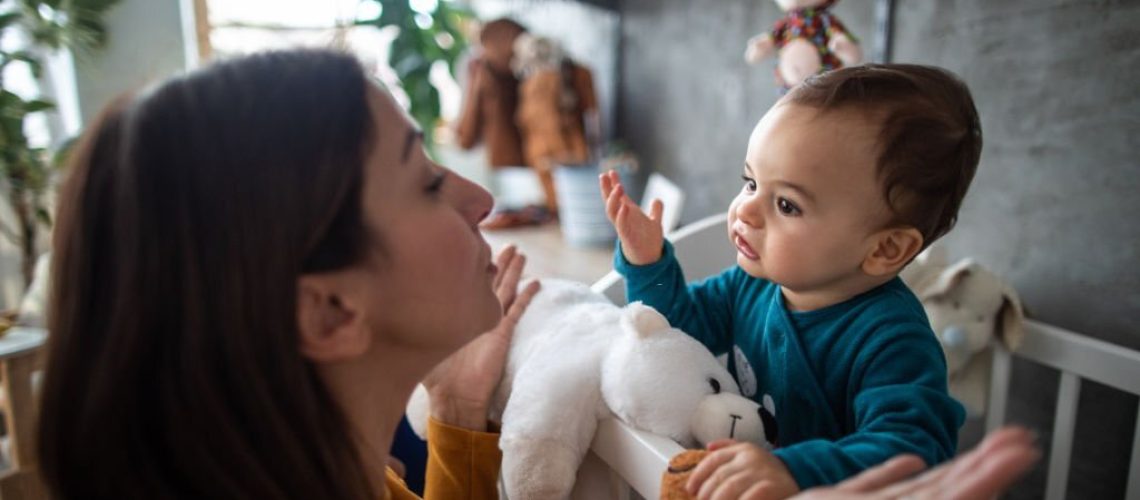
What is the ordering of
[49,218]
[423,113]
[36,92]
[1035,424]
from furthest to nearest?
[423,113]
[36,92]
[49,218]
[1035,424]

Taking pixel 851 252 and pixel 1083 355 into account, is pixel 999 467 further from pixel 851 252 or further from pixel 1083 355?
pixel 1083 355

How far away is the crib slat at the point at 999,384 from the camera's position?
1.06m

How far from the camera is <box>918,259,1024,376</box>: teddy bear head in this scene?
0.99 m

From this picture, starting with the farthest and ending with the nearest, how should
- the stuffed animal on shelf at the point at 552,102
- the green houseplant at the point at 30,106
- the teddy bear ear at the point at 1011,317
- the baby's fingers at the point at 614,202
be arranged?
the stuffed animal on shelf at the point at 552,102 < the green houseplant at the point at 30,106 < the teddy bear ear at the point at 1011,317 < the baby's fingers at the point at 614,202

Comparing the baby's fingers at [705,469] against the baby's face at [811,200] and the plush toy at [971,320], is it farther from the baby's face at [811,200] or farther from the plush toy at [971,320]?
the plush toy at [971,320]

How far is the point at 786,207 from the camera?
2.15 feet

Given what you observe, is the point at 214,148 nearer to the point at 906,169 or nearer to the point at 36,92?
the point at 906,169

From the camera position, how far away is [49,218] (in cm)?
168

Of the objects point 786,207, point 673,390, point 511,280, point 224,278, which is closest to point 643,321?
point 673,390

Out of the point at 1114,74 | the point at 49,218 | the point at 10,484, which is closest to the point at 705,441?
the point at 1114,74

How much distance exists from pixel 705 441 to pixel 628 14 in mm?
1607

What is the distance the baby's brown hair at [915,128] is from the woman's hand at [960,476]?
0.29 m

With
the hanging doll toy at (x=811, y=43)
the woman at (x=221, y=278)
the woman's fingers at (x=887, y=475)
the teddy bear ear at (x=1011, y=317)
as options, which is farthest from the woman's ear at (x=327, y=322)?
the teddy bear ear at (x=1011, y=317)

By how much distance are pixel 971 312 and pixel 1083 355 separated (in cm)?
14
